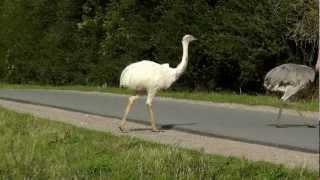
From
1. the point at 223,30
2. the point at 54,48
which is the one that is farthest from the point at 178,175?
the point at 54,48

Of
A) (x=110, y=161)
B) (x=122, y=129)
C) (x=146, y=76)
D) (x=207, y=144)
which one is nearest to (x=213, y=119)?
(x=122, y=129)

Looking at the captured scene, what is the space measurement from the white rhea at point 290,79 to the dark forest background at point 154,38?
35.2 feet

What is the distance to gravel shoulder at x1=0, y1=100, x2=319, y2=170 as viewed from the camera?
39.4ft

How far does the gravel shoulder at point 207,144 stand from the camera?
12008 millimetres

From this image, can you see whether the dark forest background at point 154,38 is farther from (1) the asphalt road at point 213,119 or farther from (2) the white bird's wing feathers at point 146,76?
(2) the white bird's wing feathers at point 146,76

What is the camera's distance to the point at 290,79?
17.1m

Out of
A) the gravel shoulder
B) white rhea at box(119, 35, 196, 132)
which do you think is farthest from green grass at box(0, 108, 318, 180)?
white rhea at box(119, 35, 196, 132)

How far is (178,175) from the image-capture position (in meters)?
9.44

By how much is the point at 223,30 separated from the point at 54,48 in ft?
44.9

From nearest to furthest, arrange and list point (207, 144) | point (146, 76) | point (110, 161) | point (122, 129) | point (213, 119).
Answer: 1. point (110, 161)
2. point (207, 144)
3. point (146, 76)
4. point (122, 129)
5. point (213, 119)

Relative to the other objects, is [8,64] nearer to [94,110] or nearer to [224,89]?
[224,89]

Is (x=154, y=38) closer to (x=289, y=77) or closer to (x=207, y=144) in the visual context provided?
(x=289, y=77)

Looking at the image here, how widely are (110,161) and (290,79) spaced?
7224 millimetres

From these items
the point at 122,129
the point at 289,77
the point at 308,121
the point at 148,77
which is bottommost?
the point at 122,129
